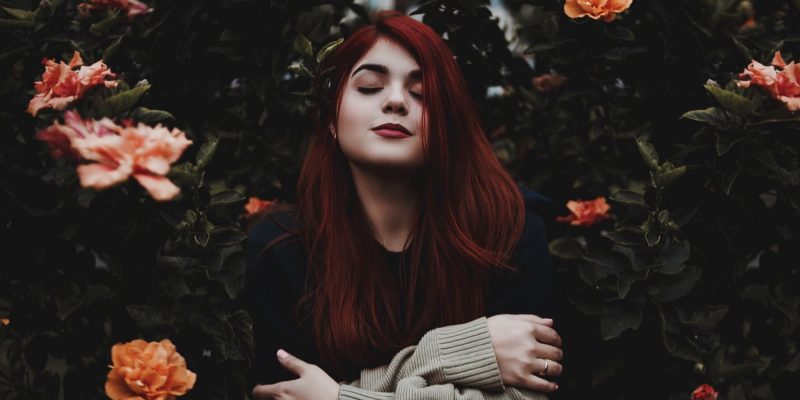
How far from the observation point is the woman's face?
2105mm

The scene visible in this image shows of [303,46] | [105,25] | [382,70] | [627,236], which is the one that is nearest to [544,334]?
[627,236]

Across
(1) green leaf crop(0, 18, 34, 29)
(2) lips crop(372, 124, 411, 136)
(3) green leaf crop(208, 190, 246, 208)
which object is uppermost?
(1) green leaf crop(0, 18, 34, 29)

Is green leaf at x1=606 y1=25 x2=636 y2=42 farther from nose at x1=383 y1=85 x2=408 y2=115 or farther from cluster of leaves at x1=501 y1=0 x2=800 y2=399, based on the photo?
nose at x1=383 y1=85 x2=408 y2=115

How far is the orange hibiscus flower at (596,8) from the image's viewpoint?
2.14 m

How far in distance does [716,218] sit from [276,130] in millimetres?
1426

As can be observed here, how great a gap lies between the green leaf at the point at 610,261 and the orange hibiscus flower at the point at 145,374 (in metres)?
1.08

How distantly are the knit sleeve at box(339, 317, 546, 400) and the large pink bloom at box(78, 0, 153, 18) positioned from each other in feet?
3.86

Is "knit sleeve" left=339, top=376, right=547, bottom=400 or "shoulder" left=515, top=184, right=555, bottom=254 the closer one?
"knit sleeve" left=339, top=376, right=547, bottom=400

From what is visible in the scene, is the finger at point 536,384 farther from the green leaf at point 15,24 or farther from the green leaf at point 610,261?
the green leaf at point 15,24

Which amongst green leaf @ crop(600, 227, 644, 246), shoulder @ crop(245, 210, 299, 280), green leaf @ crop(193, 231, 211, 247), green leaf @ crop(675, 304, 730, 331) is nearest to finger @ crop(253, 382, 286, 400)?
shoulder @ crop(245, 210, 299, 280)

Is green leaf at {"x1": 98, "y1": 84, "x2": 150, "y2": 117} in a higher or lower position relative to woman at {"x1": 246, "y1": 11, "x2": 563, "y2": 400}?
higher

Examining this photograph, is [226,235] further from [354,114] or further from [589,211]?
[589,211]

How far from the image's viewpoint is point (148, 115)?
176cm

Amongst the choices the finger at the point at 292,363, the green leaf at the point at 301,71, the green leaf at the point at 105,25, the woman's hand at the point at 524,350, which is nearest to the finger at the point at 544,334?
the woman's hand at the point at 524,350
